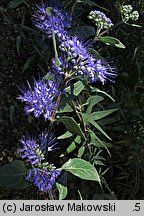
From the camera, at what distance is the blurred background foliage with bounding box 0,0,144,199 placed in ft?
5.36

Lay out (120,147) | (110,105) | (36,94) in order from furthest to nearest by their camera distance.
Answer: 1. (120,147)
2. (110,105)
3. (36,94)

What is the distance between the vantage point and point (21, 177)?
1296mm

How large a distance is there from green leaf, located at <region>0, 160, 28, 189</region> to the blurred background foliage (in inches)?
13.1

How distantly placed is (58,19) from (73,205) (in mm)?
568

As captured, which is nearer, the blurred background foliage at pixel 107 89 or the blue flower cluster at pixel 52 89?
the blue flower cluster at pixel 52 89

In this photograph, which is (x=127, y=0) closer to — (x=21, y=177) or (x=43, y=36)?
(x=43, y=36)

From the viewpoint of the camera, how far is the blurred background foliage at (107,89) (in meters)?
1.63

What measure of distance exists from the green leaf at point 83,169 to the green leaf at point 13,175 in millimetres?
129

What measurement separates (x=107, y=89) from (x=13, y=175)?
671 mm

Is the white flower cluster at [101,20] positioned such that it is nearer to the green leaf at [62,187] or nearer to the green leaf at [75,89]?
the green leaf at [75,89]

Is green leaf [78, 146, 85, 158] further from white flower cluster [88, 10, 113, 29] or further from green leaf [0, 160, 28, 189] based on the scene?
white flower cluster [88, 10, 113, 29]

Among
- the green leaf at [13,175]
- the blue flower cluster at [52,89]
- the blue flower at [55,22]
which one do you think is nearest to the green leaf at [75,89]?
the blue flower cluster at [52,89]

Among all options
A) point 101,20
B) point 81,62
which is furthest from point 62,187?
point 101,20

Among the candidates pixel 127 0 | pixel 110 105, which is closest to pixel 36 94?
pixel 110 105
